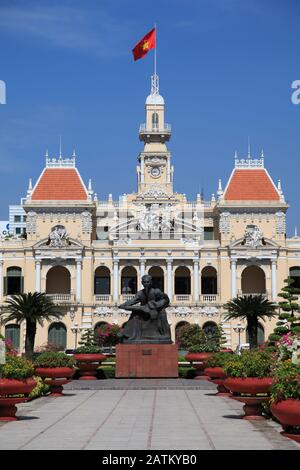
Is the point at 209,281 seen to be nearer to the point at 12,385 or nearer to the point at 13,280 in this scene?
the point at 13,280

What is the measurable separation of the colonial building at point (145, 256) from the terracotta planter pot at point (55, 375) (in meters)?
48.7

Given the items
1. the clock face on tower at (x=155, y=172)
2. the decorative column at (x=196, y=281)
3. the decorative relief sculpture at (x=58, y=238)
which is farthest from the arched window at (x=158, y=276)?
the clock face on tower at (x=155, y=172)

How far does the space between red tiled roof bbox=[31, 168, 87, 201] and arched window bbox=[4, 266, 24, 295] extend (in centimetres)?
719

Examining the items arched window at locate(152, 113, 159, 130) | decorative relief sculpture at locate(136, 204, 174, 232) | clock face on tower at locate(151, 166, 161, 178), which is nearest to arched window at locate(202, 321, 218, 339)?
decorative relief sculpture at locate(136, 204, 174, 232)

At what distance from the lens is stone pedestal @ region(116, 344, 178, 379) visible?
127 ft

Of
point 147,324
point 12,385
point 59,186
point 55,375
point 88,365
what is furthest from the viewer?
point 59,186

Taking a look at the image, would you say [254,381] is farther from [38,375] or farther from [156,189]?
[156,189]

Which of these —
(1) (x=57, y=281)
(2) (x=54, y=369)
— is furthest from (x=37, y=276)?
(2) (x=54, y=369)

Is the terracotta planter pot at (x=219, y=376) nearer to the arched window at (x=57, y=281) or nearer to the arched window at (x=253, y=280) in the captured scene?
the arched window at (x=253, y=280)

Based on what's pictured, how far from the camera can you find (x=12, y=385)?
68.5ft

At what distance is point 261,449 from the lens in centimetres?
1569

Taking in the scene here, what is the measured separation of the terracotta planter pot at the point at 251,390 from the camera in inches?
833

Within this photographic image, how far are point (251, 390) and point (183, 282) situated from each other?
213 feet
